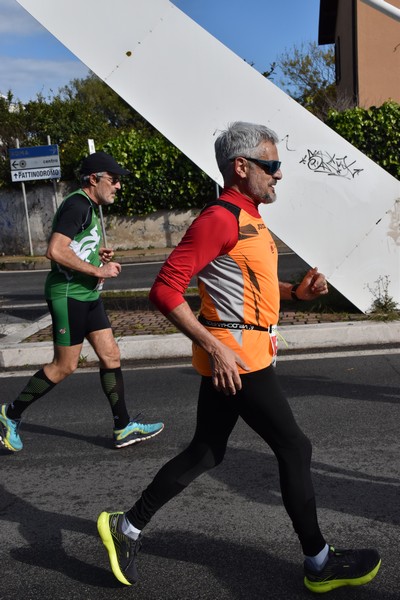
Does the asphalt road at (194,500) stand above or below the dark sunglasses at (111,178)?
below

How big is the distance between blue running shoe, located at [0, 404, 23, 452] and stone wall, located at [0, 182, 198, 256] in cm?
1602

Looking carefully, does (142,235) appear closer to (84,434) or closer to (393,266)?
(393,266)

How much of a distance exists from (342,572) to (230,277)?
1.25 metres

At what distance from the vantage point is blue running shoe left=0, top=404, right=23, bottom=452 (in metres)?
4.73

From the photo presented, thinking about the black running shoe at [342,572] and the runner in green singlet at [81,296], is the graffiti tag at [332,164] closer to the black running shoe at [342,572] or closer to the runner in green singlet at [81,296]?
the runner in green singlet at [81,296]

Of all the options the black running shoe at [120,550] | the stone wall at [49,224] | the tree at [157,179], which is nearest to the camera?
the black running shoe at [120,550]

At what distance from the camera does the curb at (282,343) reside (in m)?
7.36

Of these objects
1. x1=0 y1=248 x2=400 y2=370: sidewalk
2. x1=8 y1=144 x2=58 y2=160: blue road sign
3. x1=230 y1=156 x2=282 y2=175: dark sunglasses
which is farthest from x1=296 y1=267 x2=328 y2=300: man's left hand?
x1=8 y1=144 x2=58 y2=160: blue road sign

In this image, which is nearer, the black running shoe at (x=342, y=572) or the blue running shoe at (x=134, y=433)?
the black running shoe at (x=342, y=572)

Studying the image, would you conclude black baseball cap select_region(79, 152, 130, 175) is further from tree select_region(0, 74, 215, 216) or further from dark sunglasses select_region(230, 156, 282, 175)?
tree select_region(0, 74, 215, 216)

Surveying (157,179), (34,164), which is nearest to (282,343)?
(157,179)

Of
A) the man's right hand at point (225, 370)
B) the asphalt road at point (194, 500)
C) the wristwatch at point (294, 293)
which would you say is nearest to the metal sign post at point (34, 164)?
the asphalt road at point (194, 500)

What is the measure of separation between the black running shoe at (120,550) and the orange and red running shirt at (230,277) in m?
0.78

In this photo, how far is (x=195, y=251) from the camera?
8.71 feet
